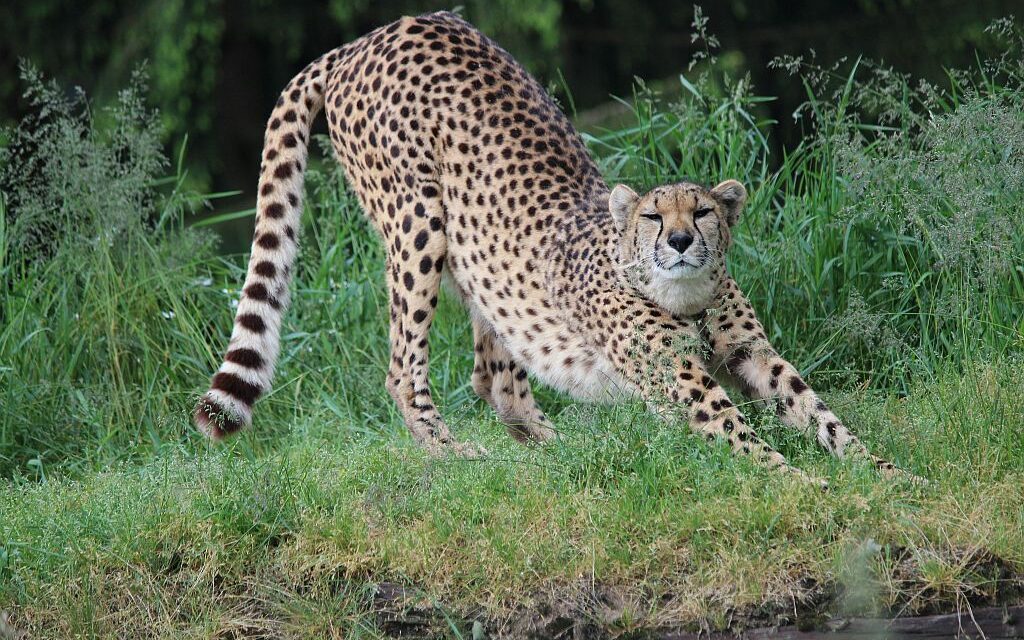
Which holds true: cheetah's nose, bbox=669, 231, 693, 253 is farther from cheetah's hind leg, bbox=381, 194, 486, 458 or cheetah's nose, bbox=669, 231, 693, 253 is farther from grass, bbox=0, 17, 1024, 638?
cheetah's hind leg, bbox=381, 194, 486, 458

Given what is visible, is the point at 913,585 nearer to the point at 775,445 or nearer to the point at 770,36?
the point at 775,445

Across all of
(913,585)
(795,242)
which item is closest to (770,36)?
(795,242)

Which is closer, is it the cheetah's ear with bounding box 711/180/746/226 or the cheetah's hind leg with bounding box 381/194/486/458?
the cheetah's ear with bounding box 711/180/746/226

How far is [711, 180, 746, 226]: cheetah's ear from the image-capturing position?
4250mm

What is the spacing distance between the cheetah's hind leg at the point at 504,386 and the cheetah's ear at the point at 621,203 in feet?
2.77

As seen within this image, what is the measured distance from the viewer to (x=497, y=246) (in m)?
4.73

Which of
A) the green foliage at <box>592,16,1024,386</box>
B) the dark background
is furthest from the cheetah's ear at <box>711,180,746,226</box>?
the dark background

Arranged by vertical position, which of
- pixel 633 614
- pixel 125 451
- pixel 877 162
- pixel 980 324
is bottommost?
pixel 125 451

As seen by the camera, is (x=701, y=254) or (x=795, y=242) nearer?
(x=701, y=254)

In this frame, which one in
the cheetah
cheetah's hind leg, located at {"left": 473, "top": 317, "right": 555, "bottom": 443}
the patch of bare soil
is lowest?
cheetah's hind leg, located at {"left": 473, "top": 317, "right": 555, "bottom": 443}

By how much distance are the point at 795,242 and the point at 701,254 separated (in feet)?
3.82

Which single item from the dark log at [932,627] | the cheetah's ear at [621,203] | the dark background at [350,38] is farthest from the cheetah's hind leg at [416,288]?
the dark background at [350,38]

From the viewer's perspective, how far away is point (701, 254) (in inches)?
160

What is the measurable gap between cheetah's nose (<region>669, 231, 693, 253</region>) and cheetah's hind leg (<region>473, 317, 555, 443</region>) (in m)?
1.04
